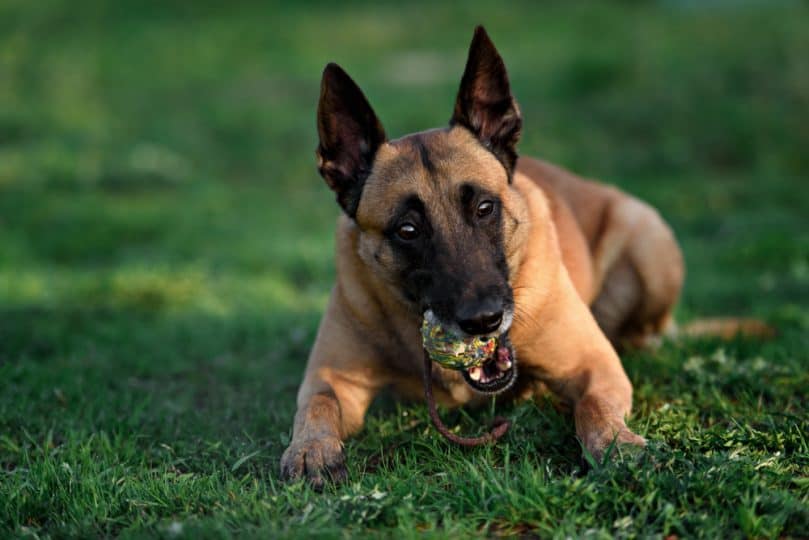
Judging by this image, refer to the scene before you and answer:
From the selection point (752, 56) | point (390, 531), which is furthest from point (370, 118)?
point (752, 56)

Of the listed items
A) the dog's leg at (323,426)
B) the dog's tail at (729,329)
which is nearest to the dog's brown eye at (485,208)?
the dog's leg at (323,426)

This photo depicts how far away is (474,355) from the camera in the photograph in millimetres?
3652

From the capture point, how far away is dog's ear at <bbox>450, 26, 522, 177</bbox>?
4.09 meters

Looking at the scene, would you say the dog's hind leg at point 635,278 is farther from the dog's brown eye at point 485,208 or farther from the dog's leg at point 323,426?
the dog's leg at point 323,426

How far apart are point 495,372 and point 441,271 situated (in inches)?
22.8

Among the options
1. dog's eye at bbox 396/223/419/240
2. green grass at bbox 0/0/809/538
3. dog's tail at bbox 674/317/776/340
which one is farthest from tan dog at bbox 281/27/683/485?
dog's tail at bbox 674/317/776/340

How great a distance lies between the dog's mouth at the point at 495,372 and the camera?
388 centimetres

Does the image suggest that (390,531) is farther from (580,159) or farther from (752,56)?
(752,56)

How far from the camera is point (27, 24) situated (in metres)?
15.0

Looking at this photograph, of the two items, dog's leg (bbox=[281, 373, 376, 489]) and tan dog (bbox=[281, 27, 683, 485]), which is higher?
tan dog (bbox=[281, 27, 683, 485])

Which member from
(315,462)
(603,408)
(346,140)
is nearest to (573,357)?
(603,408)

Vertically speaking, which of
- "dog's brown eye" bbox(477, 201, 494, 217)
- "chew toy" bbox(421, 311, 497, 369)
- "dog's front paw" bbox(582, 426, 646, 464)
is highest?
"dog's brown eye" bbox(477, 201, 494, 217)

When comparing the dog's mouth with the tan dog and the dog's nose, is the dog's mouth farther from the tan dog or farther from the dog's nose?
the dog's nose

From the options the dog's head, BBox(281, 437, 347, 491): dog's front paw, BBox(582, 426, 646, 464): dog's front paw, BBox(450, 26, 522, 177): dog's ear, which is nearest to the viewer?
BBox(582, 426, 646, 464): dog's front paw
